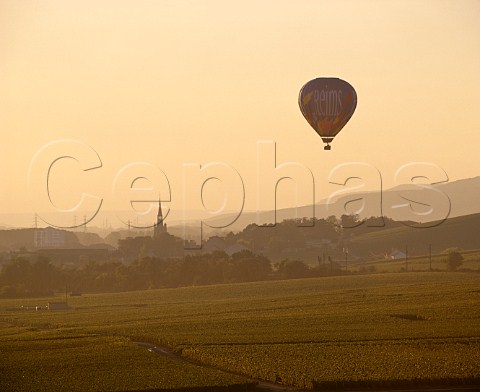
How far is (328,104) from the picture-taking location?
87.5 metres

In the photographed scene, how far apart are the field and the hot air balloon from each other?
14934 millimetres

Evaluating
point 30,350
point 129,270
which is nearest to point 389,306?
point 30,350

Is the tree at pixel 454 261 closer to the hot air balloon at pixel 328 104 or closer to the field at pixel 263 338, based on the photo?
the field at pixel 263 338

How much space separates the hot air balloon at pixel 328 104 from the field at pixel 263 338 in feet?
49.0

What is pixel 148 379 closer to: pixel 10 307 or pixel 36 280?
pixel 10 307

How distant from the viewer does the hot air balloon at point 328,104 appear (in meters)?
87.4

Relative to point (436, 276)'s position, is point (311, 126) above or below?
above

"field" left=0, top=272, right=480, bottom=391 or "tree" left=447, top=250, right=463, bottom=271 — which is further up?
"tree" left=447, top=250, right=463, bottom=271

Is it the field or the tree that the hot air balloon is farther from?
the tree

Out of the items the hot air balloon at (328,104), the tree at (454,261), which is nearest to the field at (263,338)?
the hot air balloon at (328,104)

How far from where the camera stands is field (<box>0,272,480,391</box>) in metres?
56.5

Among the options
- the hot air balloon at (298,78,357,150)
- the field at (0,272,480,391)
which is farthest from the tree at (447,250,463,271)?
the hot air balloon at (298,78,357,150)

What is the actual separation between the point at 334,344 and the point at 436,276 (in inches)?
2643

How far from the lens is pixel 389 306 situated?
99.2m
